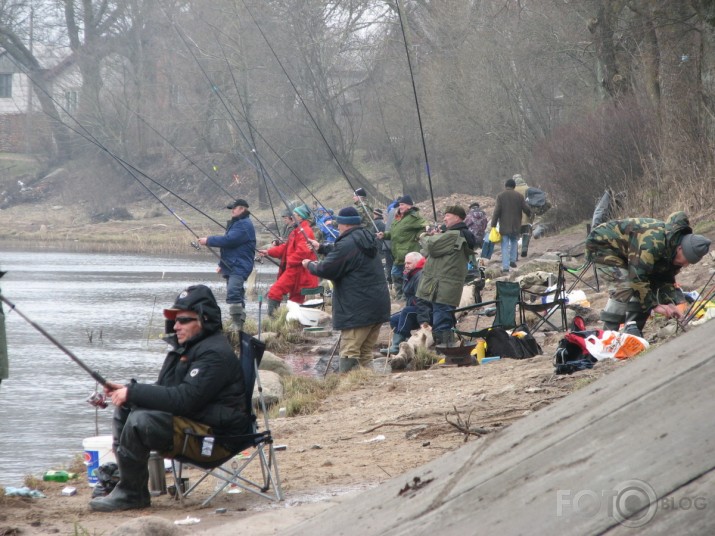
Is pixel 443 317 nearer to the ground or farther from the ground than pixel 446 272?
nearer to the ground

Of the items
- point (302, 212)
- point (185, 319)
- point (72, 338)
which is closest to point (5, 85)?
point (72, 338)

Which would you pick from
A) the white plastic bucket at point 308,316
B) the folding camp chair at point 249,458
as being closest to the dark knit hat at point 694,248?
the folding camp chair at point 249,458

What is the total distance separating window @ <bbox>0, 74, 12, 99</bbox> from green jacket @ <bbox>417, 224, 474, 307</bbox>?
56.6m

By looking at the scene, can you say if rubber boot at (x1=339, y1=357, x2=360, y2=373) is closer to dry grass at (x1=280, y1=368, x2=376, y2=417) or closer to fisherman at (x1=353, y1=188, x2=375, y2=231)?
dry grass at (x1=280, y1=368, x2=376, y2=417)

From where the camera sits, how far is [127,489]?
5863 millimetres

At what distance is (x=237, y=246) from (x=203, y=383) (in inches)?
295

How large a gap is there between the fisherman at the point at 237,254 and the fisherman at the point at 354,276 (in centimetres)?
319

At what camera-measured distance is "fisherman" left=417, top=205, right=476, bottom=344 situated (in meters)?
10.6

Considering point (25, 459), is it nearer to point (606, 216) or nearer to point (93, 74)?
point (606, 216)

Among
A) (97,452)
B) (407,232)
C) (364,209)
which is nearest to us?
(97,452)

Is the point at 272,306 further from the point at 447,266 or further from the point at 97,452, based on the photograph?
the point at 97,452

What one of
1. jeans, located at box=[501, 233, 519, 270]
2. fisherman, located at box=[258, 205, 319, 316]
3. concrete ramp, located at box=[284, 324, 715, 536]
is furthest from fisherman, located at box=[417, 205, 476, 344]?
jeans, located at box=[501, 233, 519, 270]

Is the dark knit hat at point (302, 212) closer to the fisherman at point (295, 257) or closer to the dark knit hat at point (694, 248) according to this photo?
the fisherman at point (295, 257)

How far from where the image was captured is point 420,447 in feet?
22.3
